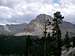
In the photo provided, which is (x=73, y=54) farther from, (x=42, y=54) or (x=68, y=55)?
(x=42, y=54)

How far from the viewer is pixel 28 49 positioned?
22266mm

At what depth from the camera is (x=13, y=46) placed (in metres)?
44.5

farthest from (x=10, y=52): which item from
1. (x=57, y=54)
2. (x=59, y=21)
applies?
(x=57, y=54)

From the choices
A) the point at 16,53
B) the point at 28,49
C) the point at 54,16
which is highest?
the point at 54,16

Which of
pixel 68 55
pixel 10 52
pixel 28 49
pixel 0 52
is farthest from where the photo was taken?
pixel 10 52

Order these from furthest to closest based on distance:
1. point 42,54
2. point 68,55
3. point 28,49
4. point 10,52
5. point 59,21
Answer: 1. point 59,21
2. point 10,52
3. point 68,55
4. point 42,54
5. point 28,49

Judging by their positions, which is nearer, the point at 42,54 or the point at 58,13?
the point at 42,54

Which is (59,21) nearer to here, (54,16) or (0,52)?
(54,16)

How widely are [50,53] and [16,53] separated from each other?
1173 centimetres

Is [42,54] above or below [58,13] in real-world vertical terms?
below

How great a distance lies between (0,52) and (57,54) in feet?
40.4

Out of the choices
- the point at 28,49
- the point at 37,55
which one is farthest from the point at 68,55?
the point at 28,49

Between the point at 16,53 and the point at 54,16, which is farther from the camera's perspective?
the point at 54,16

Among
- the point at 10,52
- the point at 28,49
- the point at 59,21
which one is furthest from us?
the point at 59,21
